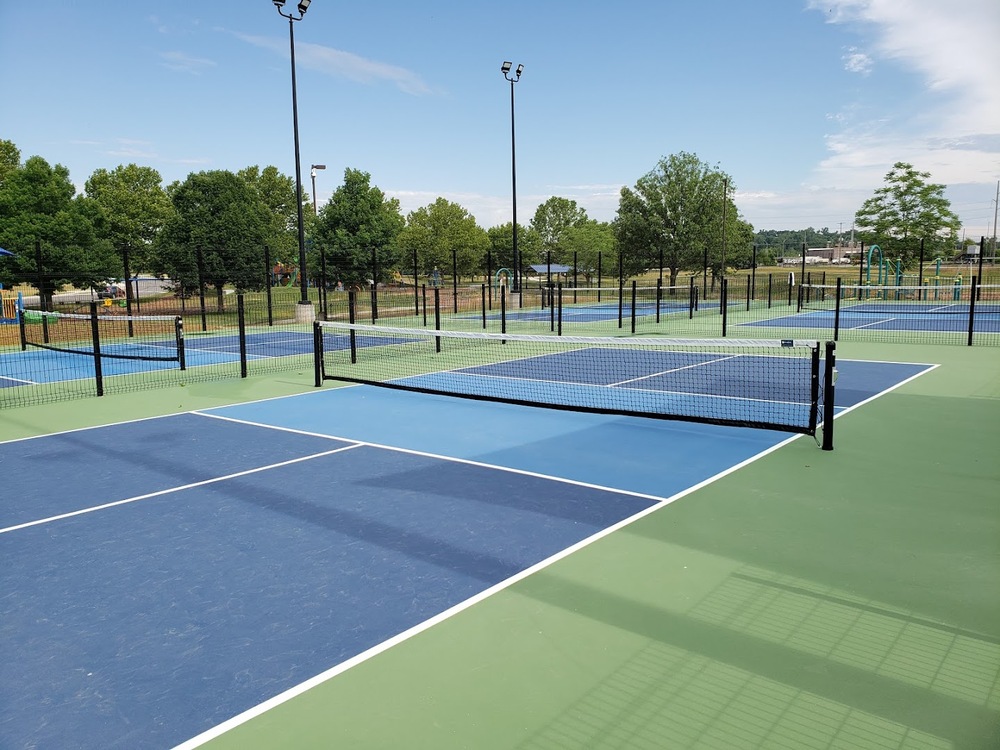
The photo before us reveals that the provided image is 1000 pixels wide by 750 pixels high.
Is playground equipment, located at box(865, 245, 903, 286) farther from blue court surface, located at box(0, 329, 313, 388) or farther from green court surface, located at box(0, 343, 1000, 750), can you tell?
green court surface, located at box(0, 343, 1000, 750)

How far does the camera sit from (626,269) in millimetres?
49844

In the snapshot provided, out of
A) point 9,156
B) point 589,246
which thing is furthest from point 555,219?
point 9,156

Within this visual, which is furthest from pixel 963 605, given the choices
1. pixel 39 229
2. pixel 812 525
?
pixel 39 229

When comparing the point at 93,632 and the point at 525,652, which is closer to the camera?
the point at 525,652

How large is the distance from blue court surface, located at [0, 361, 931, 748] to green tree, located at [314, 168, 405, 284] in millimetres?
28208

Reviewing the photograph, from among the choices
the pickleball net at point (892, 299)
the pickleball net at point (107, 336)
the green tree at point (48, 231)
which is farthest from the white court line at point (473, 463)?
the pickleball net at point (892, 299)

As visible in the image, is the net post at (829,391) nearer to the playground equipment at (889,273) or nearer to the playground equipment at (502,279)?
the playground equipment at (502,279)

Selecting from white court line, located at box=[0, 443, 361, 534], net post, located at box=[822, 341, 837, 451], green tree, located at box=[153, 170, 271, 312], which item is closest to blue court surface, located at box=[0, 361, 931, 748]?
white court line, located at box=[0, 443, 361, 534]

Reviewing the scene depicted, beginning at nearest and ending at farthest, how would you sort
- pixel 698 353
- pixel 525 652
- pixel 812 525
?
1. pixel 525 652
2. pixel 812 525
3. pixel 698 353

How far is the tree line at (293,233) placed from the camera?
30.9 metres

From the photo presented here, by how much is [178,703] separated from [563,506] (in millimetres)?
3785

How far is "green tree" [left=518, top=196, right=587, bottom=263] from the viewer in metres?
77.6

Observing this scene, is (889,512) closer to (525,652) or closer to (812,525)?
(812,525)

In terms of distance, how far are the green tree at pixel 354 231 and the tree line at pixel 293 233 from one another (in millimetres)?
68
